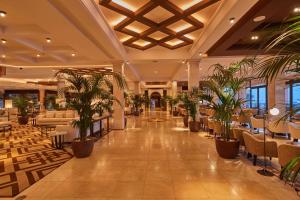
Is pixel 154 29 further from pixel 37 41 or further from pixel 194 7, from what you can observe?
pixel 37 41

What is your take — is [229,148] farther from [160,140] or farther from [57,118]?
[57,118]

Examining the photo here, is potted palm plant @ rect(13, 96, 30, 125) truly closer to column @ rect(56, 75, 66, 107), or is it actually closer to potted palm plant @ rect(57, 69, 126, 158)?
column @ rect(56, 75, 66, 107)

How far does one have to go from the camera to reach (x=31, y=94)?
23797 mm

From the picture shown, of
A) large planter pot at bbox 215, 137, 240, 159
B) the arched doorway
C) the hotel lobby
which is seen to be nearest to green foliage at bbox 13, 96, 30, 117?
the hotel lobby

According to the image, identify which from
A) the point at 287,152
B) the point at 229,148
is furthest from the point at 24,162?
the point at 287,152

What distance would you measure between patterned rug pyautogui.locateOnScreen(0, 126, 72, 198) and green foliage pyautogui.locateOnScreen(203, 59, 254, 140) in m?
4.27

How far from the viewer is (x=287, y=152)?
320 centimetres

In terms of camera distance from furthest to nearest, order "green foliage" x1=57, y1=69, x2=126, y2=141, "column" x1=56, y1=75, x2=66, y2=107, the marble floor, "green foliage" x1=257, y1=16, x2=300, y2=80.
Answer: "column" x1=56, y1=75, x2=66, y2=107 < "green foliage" x1=57, y1=69, x2=126, y2=141 < the marble floor < "green foliage" x1=257, y1=16, x2=300, y2=80

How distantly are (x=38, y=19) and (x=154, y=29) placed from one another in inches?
132

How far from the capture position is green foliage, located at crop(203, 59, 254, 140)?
4.36 metres

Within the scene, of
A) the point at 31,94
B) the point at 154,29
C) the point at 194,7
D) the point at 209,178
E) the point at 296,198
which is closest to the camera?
the point at 296,198

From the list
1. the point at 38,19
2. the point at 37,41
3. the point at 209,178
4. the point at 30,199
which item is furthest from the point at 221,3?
the point at 37,41

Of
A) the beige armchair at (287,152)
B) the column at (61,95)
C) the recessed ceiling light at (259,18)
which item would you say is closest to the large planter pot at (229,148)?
the beige armchair at (287,152)

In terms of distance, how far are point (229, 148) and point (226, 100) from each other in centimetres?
122
